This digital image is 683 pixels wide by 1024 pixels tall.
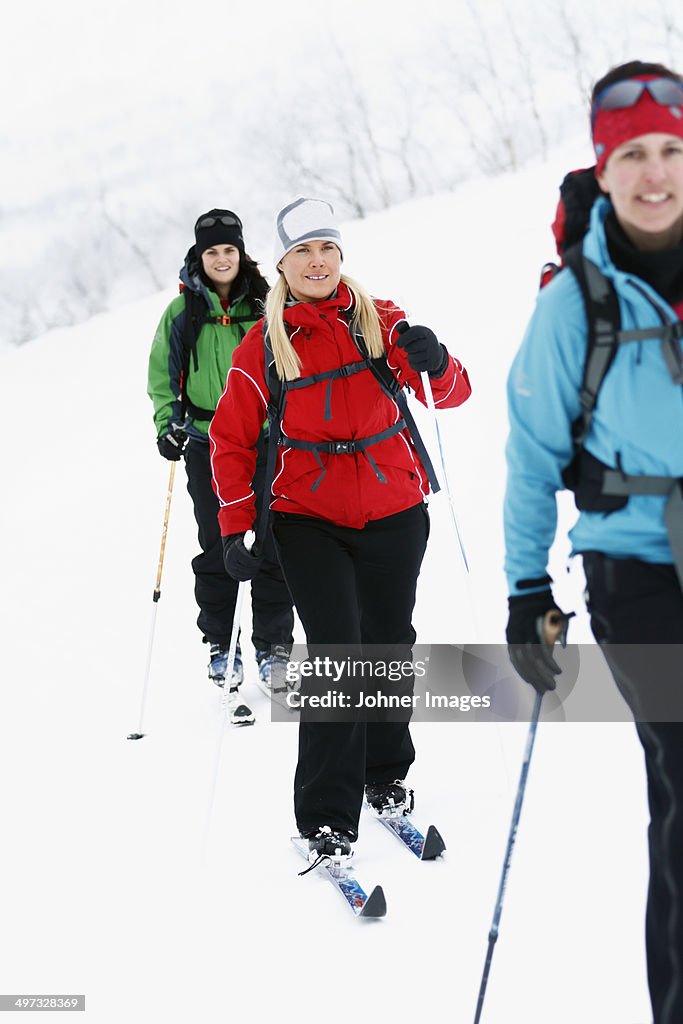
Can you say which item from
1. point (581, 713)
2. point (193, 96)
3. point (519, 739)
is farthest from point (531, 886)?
point (193, 96)

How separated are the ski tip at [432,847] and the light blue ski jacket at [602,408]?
1660mm

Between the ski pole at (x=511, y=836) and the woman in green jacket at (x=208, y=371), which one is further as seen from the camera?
the woman in green jacket at (x=208, y=371)

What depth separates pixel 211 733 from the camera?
5.18 meters

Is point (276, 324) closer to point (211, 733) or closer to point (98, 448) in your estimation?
point (211, 733)

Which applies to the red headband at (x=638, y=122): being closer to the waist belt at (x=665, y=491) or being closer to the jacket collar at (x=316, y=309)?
the waist belt at (x=665, y=491)

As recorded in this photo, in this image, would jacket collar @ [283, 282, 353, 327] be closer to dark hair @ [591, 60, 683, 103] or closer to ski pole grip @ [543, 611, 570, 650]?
dark hair @ [591, 60, 683, 103]

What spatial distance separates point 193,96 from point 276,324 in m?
33.0

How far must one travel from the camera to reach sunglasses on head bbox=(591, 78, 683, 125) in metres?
2.08

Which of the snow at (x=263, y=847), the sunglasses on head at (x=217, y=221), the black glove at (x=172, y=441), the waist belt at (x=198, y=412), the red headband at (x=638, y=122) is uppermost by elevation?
the sunglasses on head at (x=217, y=221)

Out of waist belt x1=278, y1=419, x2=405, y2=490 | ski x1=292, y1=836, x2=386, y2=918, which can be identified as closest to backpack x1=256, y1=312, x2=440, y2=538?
waist belt x1=278, y1=419, x2=405, y2=490

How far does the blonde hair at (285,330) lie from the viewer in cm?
346

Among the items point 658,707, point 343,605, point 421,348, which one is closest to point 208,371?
point 421,348

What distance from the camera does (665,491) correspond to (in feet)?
6.72

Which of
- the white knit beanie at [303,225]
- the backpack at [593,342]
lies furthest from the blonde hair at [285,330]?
the backpack at [593,342]
